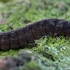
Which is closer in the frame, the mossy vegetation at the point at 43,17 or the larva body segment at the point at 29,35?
the mossy vegetation at the point at 43,17

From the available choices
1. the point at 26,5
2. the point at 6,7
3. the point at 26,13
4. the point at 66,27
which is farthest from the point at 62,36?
the point at 6,7

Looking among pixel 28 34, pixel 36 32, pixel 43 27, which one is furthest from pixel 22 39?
pixel 43 27

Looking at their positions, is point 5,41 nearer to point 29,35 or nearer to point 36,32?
point 29,35

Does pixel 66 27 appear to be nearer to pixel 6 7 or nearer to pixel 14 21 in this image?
pixel 14 21

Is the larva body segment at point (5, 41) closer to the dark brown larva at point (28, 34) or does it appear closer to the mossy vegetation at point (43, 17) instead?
the dark brown larva at point (28, 34)

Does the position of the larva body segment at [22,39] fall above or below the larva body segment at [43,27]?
below

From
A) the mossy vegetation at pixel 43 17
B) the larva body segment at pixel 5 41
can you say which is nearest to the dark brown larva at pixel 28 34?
the larva body segment at pixel 5 41

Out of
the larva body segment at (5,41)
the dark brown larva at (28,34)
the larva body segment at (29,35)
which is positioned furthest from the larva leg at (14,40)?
the larva body segment at (29,35)
